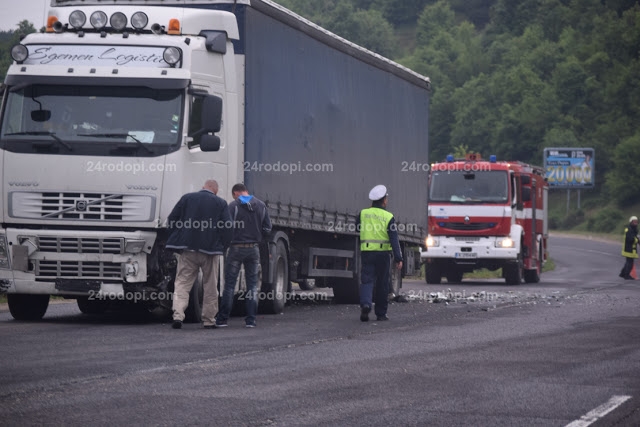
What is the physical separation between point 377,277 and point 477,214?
1641 centimetres

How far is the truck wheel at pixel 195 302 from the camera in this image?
1658cm

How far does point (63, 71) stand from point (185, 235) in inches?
99.7

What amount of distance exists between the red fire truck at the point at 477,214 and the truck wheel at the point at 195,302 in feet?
57.5

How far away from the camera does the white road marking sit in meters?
8.33

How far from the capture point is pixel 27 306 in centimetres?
1697

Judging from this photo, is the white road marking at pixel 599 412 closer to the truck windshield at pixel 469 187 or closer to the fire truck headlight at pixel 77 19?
the fire truck headlight at pixel 77 19

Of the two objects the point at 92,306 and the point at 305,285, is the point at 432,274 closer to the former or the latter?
the point at 305,285

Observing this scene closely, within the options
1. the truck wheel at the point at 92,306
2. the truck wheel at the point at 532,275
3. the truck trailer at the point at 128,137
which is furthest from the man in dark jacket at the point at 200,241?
Answer: the truck wheel at the point at 532,275

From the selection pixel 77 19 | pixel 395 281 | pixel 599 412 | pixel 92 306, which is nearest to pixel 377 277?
pixel 92 306

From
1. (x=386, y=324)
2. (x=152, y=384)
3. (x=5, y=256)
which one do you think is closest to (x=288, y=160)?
(x=386, y=324)

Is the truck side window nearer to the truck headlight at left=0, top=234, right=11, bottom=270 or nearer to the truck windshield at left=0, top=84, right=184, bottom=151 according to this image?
the truck windshield at left=0, top=84, right=184, bottom=151

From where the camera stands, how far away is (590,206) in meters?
108

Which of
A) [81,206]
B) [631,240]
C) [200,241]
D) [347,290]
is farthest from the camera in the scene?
[631,240]

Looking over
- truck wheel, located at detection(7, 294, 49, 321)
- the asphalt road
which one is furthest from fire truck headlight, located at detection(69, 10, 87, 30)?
the asphalt road
